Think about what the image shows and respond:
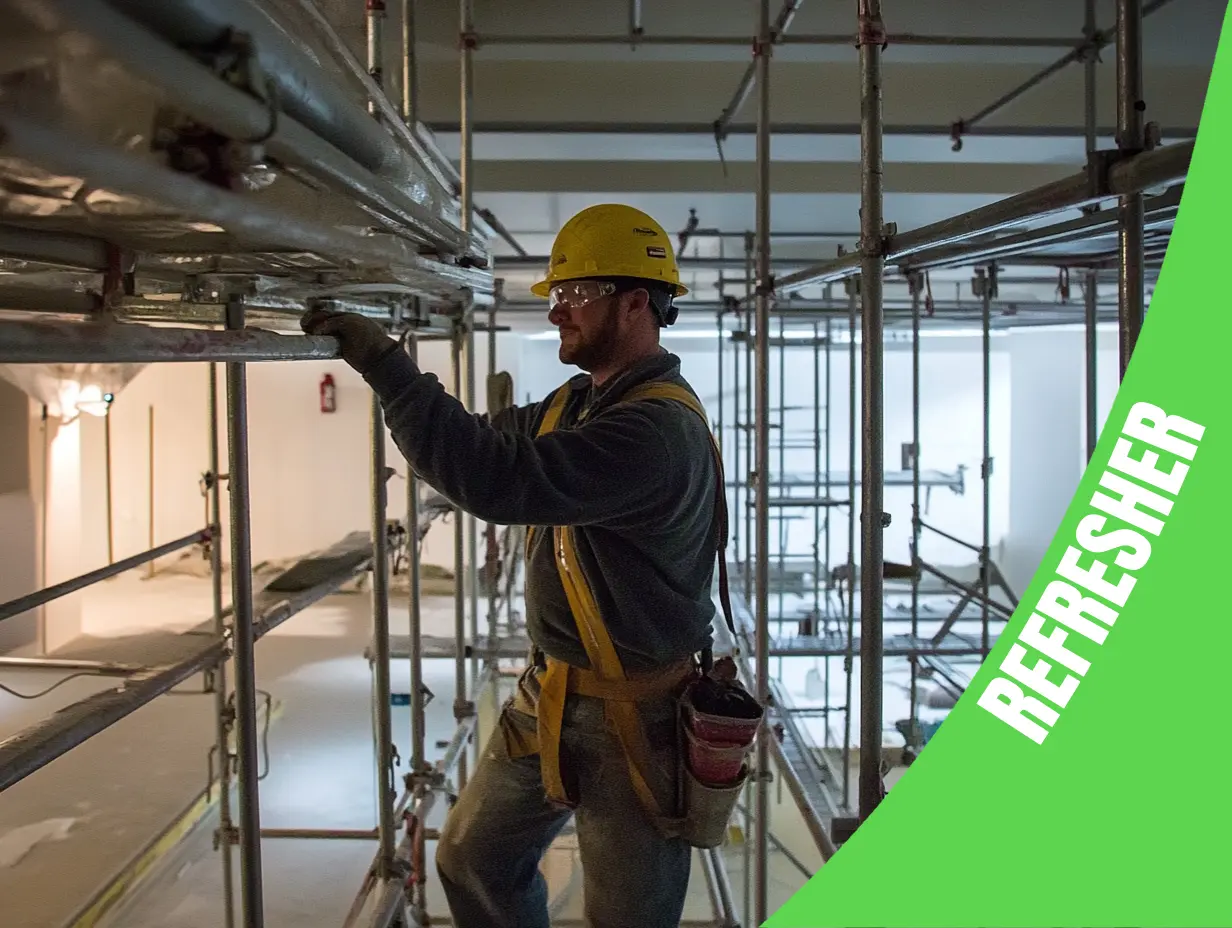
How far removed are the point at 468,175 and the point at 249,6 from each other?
1774 mm

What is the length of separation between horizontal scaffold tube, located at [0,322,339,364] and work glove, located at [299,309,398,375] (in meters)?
0.11

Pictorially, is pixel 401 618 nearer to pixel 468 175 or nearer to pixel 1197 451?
pixel 468 175

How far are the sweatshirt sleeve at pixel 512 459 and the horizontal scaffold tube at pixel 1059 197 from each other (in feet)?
1.56

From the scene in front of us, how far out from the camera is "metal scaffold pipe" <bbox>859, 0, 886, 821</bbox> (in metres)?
1.47

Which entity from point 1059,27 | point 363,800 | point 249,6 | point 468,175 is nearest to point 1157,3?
point 1059,27

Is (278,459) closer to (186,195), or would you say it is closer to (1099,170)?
(186,195)

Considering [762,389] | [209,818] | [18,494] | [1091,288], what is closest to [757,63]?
[762,389]

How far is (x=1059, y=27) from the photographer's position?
Answer: 3.17 meters

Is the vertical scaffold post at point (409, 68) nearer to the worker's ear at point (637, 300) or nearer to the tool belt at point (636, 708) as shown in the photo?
the worker's ear at point (637, 300)

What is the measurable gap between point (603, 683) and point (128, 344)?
40.6 inches

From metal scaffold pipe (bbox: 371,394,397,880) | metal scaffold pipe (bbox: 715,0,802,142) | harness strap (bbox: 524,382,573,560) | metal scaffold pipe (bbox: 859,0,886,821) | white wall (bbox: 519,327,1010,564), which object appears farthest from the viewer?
white wall (bbox: 519,327,1010,564)

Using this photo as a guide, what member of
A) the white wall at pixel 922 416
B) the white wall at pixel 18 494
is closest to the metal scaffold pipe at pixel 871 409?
the white wall at pixel 18 494

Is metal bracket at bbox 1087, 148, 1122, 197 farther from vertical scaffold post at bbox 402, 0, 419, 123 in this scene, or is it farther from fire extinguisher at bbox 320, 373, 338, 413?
fire extinguisher at bbox 320, 373, 338, 413

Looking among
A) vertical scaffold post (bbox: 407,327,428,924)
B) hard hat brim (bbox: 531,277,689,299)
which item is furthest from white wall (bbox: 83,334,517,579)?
hard hat brim (bbox: 531,277,689,299)
